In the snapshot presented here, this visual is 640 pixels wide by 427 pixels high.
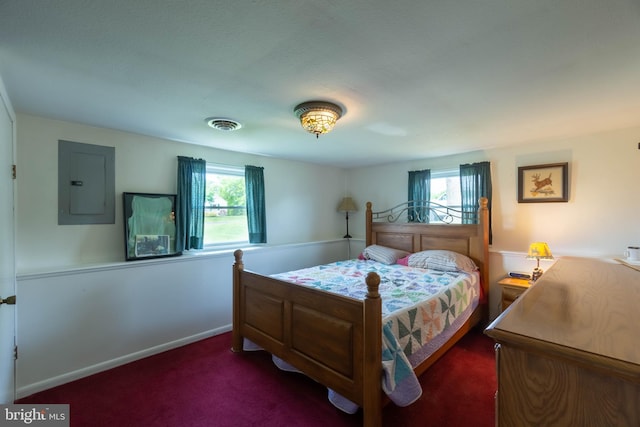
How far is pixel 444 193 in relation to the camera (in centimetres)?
406

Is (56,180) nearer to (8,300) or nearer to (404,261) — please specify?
(8,300)

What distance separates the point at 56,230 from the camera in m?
2.47

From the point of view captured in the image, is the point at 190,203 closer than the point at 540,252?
No

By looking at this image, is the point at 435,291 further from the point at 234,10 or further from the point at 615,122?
the point at 234,10

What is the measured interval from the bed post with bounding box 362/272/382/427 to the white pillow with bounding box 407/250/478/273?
194cm

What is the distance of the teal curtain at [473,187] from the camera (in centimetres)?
357

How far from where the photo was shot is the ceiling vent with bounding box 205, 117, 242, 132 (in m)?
2.45

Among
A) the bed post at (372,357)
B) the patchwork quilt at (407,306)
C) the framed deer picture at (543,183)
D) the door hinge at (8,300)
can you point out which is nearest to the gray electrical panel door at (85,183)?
the door hinge at (8,300)

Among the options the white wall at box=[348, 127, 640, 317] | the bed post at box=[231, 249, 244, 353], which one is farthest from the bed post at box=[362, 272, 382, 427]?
the white wall at box=[348, 127, 640, 317]

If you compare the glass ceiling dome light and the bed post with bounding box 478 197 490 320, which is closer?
the glass ceiling dome light

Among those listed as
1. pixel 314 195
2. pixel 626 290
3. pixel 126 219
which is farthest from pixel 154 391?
pixel 314 195

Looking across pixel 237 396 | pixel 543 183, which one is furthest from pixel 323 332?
pixel 543 183

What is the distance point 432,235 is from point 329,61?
117 inches

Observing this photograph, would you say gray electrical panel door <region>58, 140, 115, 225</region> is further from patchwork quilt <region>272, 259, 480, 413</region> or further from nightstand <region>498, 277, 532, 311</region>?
nightstand <region>498, 277, 532, 311</region>
